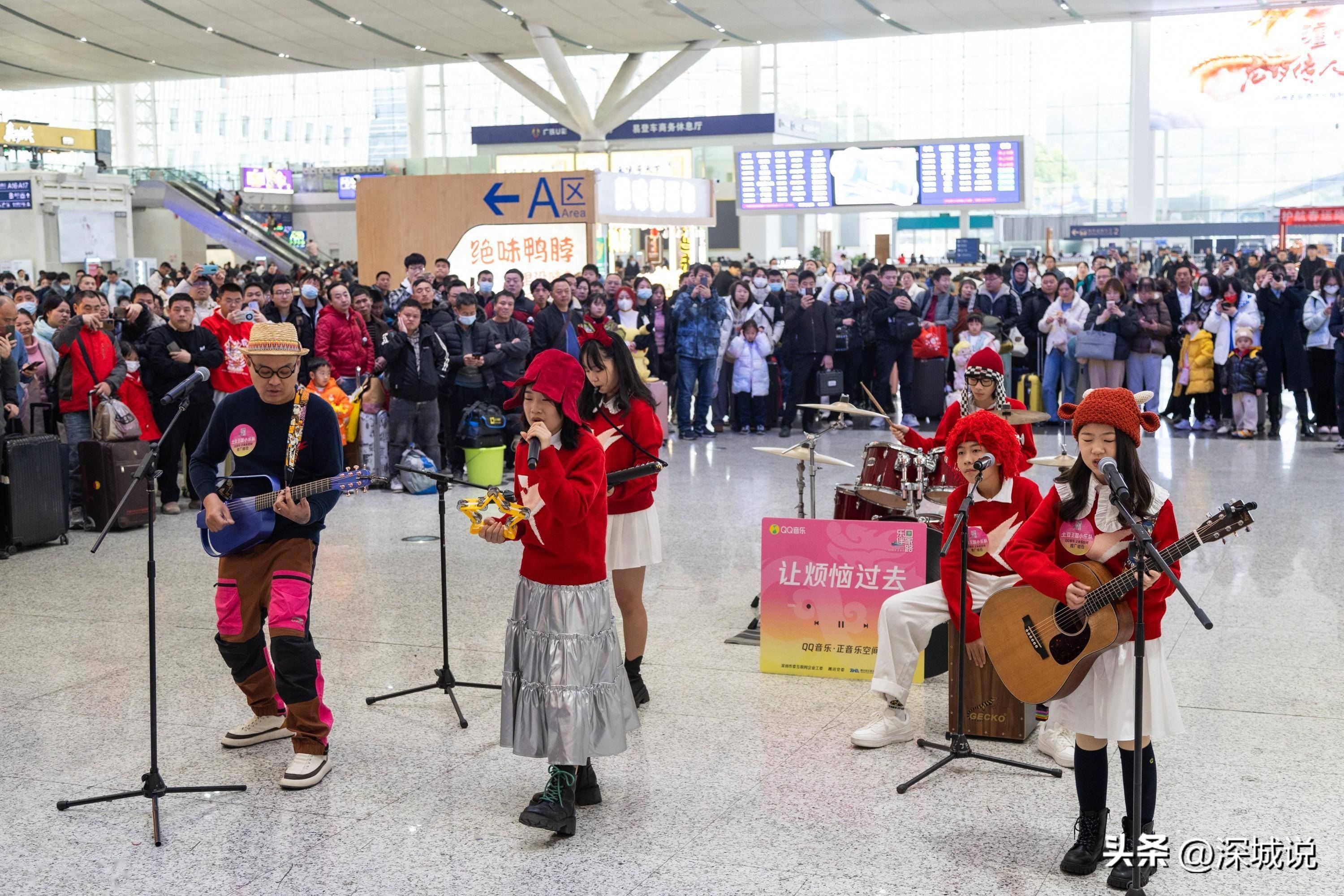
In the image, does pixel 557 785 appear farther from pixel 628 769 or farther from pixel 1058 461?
pixel 1058 461

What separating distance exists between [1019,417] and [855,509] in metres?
0.92

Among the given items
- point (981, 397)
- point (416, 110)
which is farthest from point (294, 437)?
point (416, 110)

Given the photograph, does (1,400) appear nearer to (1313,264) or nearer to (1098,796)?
(1098,796)

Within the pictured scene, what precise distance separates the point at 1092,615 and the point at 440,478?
2346 millimetres

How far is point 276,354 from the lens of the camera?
4609 mm

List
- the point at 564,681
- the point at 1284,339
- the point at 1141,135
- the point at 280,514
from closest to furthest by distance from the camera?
the point at 564,681 → the point at 280,514 → the point at 1284,339 → the point at 1141,135

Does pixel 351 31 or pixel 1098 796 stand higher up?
A: pixel 351 31

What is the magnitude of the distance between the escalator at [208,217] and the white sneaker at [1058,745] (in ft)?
112

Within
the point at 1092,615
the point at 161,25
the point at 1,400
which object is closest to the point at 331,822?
the point at 1092,615

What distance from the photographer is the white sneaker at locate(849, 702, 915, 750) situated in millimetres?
4938

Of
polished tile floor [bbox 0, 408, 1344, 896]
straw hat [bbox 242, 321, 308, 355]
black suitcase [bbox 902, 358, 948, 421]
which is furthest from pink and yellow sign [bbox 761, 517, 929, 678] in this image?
black suitcase [bbox 902, 358, 948, 421]

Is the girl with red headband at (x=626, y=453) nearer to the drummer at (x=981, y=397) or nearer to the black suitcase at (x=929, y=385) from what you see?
the drummer at (x=981, y=397)

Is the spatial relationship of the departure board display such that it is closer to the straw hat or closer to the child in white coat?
the child in white coat

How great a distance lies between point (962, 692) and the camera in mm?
4723
